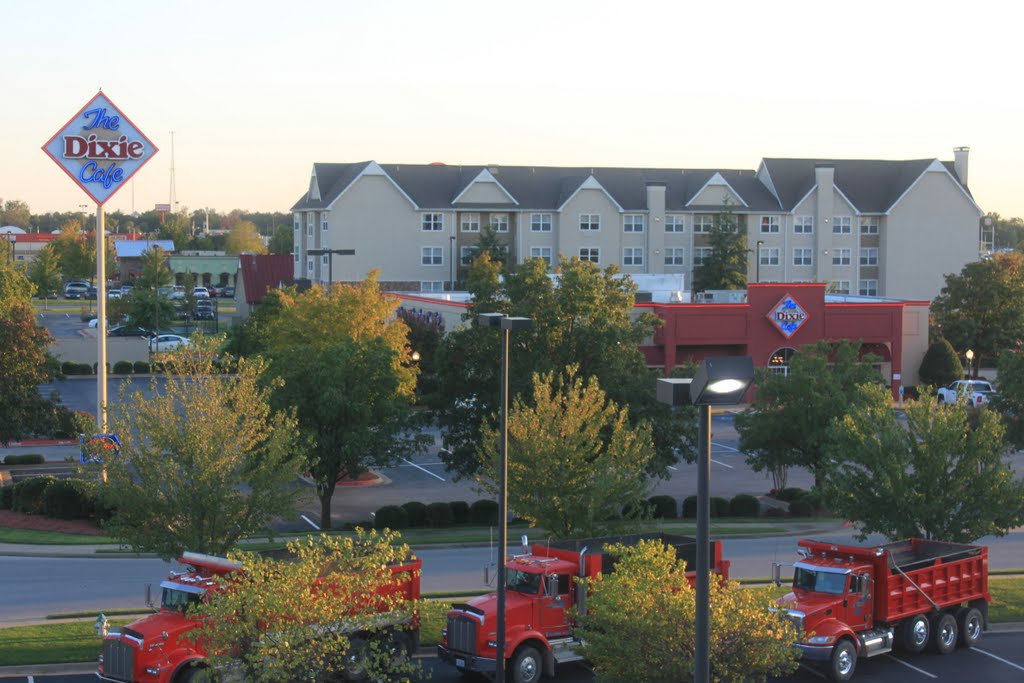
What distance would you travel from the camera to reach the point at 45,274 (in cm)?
12031

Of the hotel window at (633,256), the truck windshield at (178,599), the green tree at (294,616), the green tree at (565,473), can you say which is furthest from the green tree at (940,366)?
the green tree at (294,616)

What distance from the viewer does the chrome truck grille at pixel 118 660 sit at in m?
18.8

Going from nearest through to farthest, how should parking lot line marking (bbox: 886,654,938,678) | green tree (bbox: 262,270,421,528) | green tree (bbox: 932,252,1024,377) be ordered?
1. parking lot line marking (bbox: 886,654,938,678)
2. green tree (bbox: 262,270,421,528)
3. green tree (bbox: 932,252,1024,377)

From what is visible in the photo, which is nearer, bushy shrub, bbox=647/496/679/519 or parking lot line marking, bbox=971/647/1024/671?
parking lot line marking, bbox=971/647/1024/671

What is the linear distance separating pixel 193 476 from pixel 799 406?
81.5 feet

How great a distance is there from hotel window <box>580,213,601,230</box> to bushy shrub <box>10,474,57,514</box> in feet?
204

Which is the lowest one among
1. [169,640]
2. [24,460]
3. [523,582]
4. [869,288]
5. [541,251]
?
[24,460]

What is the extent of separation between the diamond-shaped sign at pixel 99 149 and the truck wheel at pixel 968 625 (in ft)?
98.0

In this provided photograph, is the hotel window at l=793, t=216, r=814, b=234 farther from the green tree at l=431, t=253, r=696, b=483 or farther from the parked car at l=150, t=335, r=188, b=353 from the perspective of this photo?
the green tree at l=431, t=253, r=696, b=483

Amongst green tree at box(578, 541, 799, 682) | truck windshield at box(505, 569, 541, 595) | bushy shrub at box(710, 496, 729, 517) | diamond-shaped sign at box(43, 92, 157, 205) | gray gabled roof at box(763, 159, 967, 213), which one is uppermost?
gray gabled roof at box(763, 159, 967, 213)

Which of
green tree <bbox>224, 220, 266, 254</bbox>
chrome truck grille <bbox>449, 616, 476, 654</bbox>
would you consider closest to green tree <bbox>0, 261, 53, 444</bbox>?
chrome truck grille <bbox>449, 616, 476, 654</bbox>

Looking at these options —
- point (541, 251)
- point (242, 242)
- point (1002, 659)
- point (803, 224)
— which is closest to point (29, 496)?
point (1002, 659)

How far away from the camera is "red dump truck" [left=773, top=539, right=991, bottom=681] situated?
70.8 feet

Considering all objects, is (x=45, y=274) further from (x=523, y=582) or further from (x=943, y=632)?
(x=943, y=632)
